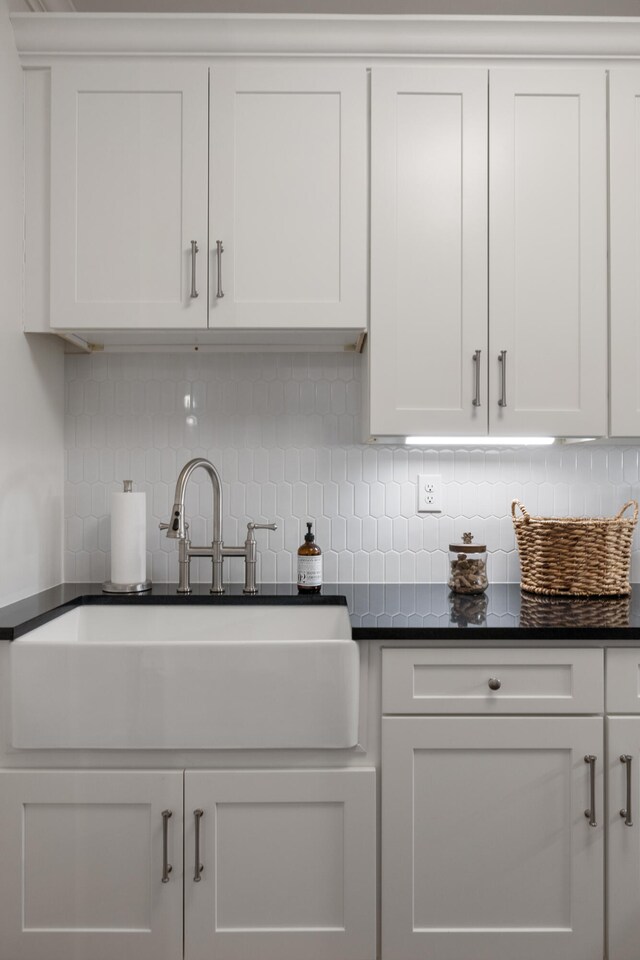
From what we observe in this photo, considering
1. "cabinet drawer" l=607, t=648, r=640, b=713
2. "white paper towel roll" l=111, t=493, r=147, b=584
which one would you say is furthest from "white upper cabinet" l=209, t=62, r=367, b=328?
"cabinet drawer" l=607, t=648, r=640, b=713

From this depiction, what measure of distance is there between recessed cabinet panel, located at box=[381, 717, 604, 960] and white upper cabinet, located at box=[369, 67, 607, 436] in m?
0.81

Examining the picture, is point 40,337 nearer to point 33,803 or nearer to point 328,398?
point 328,398

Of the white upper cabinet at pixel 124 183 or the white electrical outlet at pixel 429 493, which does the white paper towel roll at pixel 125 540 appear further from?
the white electrical outlet at pixel 429 493

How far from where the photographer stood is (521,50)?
188 centimetres

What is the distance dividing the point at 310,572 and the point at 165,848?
2.57ft

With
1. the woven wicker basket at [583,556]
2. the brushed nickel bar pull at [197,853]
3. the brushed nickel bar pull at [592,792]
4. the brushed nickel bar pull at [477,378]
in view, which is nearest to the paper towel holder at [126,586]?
the brushed nickel bar pull at [197,853]

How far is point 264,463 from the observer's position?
7.30 feet

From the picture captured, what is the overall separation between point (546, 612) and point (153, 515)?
4.01 ft

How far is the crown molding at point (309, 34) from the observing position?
1.84 meters

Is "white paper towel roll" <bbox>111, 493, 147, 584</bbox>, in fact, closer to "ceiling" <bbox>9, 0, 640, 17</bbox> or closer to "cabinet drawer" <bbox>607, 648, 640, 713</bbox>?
"cabinet drawer" <bbox>607, 648, 640, 713</bbox>

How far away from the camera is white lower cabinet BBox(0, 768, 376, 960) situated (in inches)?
61.8

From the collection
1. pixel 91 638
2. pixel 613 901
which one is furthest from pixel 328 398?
pixel 613 901

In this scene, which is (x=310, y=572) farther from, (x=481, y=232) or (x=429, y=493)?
(x=481, y=232)

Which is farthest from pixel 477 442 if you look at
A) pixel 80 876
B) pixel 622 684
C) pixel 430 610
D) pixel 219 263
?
pixel 80 876
